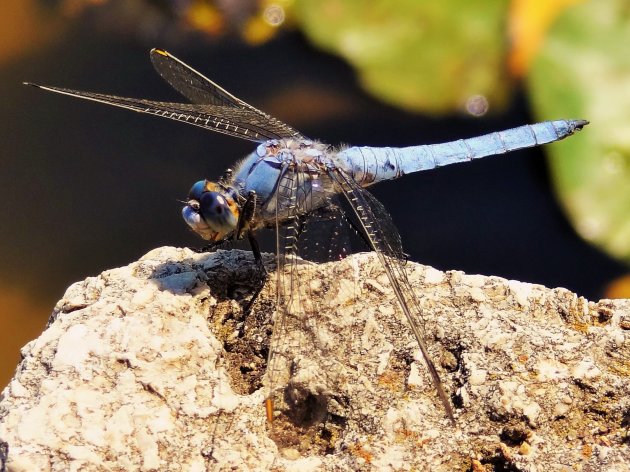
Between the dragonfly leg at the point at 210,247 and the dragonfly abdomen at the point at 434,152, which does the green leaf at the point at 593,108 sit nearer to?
the dragonfly abdomen at the point at 434,152

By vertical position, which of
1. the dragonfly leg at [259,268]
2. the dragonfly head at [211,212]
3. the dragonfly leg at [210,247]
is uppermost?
the dragonfly head at [211,212]

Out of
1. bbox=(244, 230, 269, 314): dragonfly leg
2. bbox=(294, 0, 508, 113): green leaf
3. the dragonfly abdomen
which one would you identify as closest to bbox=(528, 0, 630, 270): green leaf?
bbox=(294, 0, 508, 113): green leaf

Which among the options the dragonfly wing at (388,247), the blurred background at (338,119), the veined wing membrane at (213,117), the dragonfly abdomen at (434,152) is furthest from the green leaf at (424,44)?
the dragonfly wing at (388,247)

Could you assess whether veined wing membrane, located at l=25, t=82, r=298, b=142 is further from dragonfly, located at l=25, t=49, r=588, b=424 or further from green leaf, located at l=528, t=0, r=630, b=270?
green leaf, located at l=528, t=0, r=630, b=270

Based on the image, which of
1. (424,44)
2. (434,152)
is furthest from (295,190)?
(424,44)

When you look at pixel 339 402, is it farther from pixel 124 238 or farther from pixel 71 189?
pixel 71 189

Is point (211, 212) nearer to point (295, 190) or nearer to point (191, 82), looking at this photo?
point (295, 190)

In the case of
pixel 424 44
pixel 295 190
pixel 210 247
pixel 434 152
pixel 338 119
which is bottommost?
pixel 210 247
